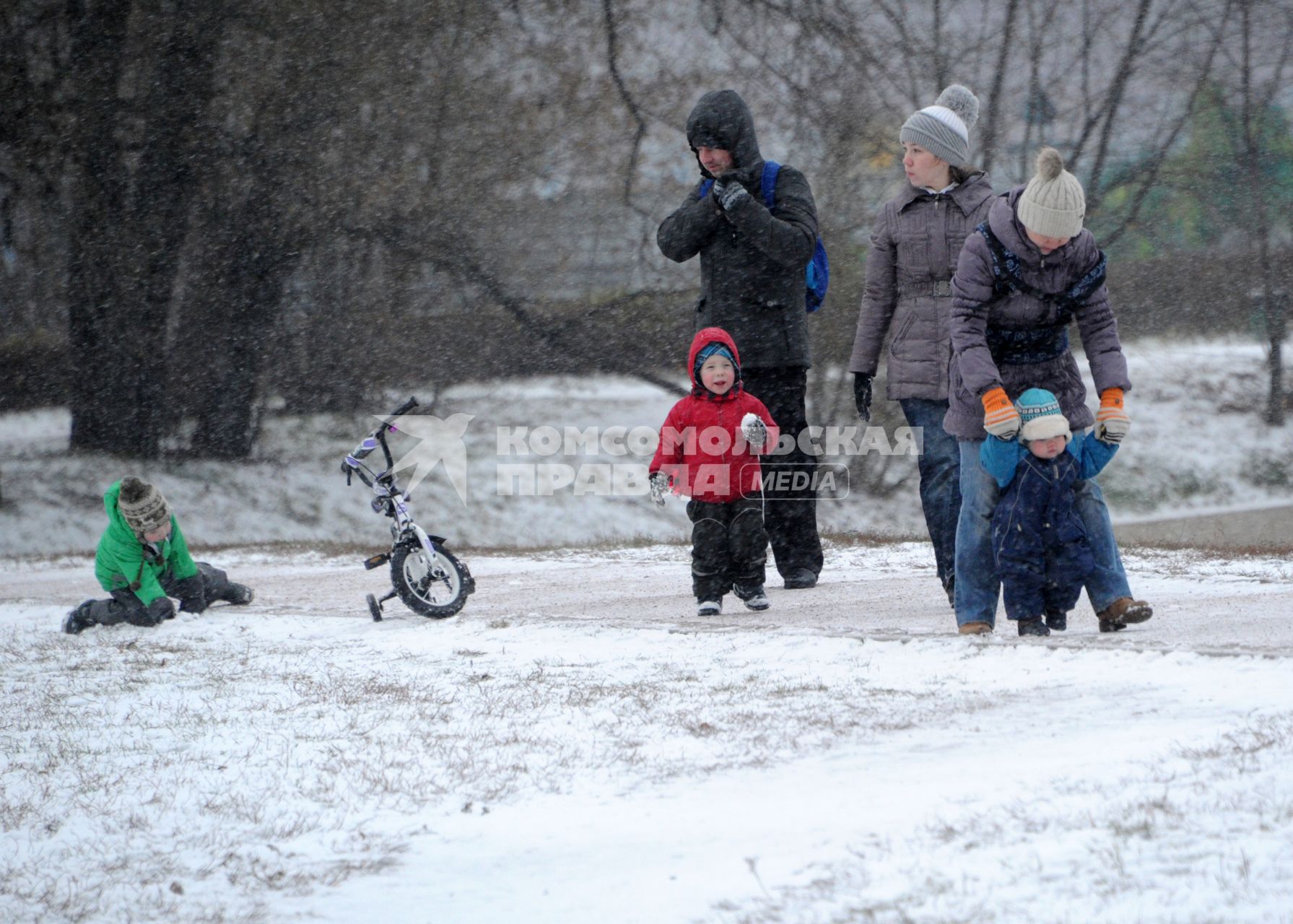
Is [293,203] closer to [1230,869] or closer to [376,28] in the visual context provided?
[376,28]

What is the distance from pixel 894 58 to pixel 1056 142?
183cm

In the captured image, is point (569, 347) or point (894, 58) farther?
point (569, 347)

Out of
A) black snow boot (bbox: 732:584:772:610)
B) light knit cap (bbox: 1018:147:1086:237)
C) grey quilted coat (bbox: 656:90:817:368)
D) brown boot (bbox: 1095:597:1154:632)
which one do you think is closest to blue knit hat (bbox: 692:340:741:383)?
grey quilted coat (bbox: 656:90:817:368)

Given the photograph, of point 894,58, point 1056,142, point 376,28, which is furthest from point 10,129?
point 1056,142

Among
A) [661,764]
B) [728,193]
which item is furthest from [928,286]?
[661,764]

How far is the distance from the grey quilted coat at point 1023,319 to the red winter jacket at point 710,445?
1.26 m

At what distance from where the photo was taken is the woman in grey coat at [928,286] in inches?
205

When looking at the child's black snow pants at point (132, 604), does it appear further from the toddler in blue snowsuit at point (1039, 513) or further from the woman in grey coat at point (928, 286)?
the toddler in blue snowsuit at point (1039, 513)

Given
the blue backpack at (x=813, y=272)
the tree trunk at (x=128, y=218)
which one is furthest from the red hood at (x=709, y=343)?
the tree trunk at (x=128, y=218)

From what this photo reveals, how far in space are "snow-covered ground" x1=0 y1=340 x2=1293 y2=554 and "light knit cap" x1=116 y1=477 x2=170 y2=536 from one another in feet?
27.9

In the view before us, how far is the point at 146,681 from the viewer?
16.1 feet

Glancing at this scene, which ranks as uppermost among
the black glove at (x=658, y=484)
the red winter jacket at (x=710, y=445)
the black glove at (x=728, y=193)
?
the black glove at (x=728, y=193)

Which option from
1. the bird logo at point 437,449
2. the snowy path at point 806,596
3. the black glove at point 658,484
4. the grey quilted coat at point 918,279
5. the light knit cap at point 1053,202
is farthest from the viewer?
the bird logo at point 437,449

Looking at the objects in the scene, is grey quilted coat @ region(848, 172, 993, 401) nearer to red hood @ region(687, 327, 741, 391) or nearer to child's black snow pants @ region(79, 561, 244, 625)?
red hood @ region(687, 327, 741, 391)
